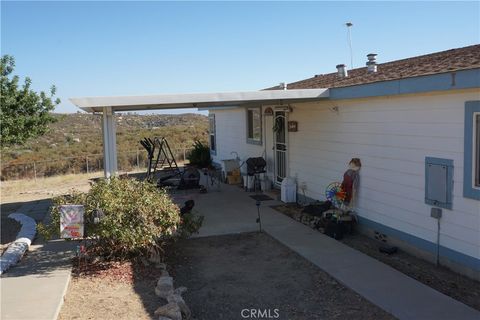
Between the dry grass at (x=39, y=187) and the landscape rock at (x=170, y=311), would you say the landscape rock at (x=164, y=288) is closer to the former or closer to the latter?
the landscape rock at (x=170, y=311)

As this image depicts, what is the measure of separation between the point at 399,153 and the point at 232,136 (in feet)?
31.3

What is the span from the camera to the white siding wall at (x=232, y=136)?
14625mm

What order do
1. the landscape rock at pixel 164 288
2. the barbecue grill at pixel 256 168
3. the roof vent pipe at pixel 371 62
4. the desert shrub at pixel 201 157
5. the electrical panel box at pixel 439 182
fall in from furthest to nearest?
the desert shrub at pixel 201 157 → the barbecue grill at pixel 256 168 → the roof vent pipe at pixel 371 62 → the electrical panel box at pixel 439 182 → the landscape rock at pixel 164 288

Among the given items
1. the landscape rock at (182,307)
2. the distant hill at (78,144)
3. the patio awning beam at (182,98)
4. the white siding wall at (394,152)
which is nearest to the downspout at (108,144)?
the patio awning beam at (182,98)

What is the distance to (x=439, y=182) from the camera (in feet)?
20.2

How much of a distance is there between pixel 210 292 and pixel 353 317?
5.73 ft

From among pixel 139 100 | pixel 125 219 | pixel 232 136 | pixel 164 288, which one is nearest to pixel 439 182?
pixel 164 288

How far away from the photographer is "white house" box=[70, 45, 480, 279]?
5770 mm

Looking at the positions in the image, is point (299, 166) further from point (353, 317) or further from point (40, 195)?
point (40, 195)

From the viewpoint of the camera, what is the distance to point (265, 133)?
42.5ft

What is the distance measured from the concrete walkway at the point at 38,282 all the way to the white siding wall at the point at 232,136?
7.15 meters

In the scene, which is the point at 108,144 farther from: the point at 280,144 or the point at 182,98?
the point at 280,144

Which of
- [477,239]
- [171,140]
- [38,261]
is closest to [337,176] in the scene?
[477,239]

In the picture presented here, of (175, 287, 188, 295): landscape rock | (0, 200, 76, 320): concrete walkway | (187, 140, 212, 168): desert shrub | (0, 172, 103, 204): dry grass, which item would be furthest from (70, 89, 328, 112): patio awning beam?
Result: (187, 140, 212, 168): desert shrub
